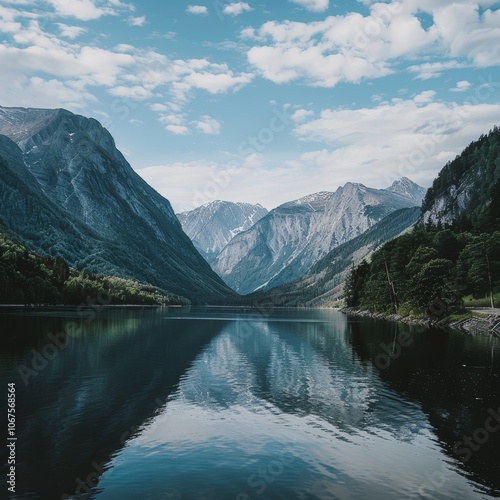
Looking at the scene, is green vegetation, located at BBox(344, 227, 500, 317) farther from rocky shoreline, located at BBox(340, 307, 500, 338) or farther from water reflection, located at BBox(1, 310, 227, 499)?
water reflection, located at BBox(1, 310, 227, 499)

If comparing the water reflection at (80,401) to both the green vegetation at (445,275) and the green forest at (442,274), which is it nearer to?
the green vegetation at (445,275)

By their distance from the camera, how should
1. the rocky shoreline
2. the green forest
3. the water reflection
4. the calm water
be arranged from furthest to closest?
1. the green forest
2. the rocky shoreline
3. the water reflection
4. the calm water

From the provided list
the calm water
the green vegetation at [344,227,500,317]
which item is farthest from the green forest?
the calm water

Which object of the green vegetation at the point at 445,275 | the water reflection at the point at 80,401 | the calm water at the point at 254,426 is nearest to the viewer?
the calm water at the point at 254,426

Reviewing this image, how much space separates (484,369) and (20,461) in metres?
48.4

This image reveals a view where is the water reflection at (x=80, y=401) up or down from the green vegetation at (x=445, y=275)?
down

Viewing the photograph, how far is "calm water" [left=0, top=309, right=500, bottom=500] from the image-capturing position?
24234 mm

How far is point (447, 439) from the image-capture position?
104 feet

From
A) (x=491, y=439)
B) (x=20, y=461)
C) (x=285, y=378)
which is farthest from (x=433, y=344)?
(x=20, y=461)

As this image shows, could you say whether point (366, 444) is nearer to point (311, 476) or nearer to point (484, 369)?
point (311, 476)

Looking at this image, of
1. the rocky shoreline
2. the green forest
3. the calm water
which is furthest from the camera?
the green forest

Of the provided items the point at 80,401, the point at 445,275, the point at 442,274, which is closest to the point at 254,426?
the point at 80,401

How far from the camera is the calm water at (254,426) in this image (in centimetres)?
2423

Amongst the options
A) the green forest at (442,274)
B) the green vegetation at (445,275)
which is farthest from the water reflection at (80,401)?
the green forest at (442,274)
